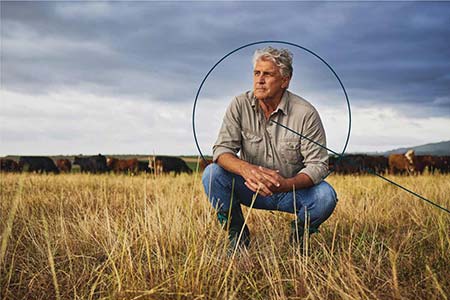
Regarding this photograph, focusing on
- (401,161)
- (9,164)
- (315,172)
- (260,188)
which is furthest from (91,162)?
(260,188)

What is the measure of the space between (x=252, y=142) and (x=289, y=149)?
10.9 inches

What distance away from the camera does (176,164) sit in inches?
794

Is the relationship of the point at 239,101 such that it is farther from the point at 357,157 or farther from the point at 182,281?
the point at 357,157

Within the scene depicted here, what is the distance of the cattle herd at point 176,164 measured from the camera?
46.5ft

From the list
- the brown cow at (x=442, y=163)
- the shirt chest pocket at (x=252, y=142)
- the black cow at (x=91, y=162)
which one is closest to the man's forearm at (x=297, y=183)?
the shirt chest pocket at (x=252, y=142)

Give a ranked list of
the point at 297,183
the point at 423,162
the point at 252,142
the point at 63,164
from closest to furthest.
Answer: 1. the point at 297,183
2. the point at 252,142
3. the point at 423,162
4. the point at 63,164

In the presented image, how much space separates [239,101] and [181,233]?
1067mm

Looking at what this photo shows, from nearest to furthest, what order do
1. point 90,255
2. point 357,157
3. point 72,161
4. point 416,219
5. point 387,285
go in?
1. point 387,285
2. point 90,255
3. point 416,219
4. point 357,157
5. point 72,161

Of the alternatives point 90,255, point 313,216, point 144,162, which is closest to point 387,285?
point 313,216

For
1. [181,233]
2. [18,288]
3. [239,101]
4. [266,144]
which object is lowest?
[18,288]

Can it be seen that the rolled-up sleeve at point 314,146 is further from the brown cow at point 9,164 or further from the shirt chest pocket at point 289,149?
the brown cow at point 9,164

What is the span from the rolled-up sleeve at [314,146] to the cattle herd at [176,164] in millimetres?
8208

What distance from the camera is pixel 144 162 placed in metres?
18.9

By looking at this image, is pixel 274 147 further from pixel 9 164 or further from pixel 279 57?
pixel 9 164
